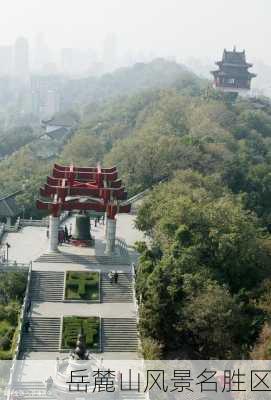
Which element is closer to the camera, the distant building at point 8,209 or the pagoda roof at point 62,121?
the distant building at point 8,209

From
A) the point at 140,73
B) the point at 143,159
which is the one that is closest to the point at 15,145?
the point at 143,159

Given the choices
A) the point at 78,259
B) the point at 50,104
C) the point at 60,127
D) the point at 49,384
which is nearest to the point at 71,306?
the point at 78,259

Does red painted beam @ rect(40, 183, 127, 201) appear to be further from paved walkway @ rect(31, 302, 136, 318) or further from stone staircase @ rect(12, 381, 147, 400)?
stone staircase @ rect(12, 381, 147, 400)

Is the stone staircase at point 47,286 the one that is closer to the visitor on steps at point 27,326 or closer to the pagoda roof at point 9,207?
the visitor on steps at point 27,326

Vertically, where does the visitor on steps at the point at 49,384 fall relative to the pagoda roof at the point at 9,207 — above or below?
below

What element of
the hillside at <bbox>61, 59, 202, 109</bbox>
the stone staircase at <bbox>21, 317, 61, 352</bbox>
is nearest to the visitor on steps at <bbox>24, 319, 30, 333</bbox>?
the stone staircase at <bbox>21, 317, 61, 352</bbox>

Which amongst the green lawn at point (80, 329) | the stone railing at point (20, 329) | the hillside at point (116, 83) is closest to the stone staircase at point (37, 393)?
the stone railing at point (20, 329)
